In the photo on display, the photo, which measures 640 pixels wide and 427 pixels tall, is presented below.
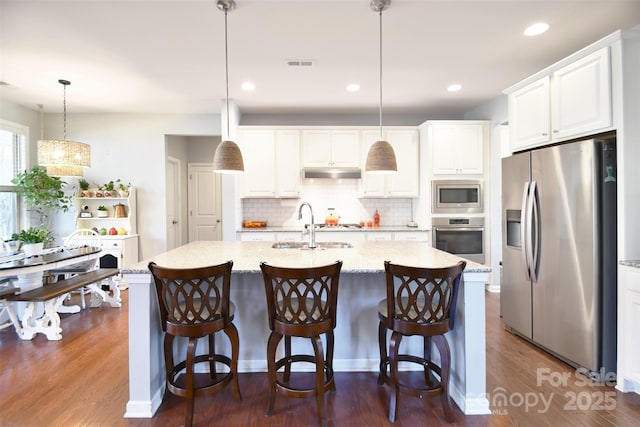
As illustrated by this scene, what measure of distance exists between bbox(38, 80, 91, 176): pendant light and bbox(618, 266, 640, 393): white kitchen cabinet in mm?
5362

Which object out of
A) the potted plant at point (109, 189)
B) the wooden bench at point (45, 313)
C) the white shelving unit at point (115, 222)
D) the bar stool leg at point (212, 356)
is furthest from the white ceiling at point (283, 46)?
the bar stool leg at point (212, 356)

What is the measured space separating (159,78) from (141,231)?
2622 millimetres

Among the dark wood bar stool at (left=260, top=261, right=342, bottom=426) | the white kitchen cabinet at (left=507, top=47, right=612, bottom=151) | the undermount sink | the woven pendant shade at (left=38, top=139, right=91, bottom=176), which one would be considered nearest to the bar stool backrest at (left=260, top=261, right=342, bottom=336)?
the dark wood bar stool at (left=260, top=261, right=342, bottom=426)

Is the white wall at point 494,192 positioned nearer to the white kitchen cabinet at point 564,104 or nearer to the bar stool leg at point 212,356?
the white kitchen cabinet at point 564,104

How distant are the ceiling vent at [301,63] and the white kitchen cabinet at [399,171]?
1.75 m

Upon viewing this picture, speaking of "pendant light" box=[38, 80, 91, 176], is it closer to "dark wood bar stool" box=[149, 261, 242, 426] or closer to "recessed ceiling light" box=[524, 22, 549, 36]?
"dark wood bar stool" box=[149, 261, 242, 426]

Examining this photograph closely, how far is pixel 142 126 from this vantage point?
17.3 ft

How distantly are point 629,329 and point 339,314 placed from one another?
1907mm

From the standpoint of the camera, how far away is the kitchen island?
6.71ft

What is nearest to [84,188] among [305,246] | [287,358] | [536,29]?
[305,246]

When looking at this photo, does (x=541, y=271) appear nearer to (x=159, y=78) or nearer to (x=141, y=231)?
(x=159, y=78)

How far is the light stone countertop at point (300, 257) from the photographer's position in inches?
82.3

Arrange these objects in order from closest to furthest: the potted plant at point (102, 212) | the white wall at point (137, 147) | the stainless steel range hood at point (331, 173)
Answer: the stainless steel range hood at point (331, 173) → the potted plant at point (102, 212) → the white wall at point (137, 147)

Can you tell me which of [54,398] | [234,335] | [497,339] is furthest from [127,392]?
[497,339]
